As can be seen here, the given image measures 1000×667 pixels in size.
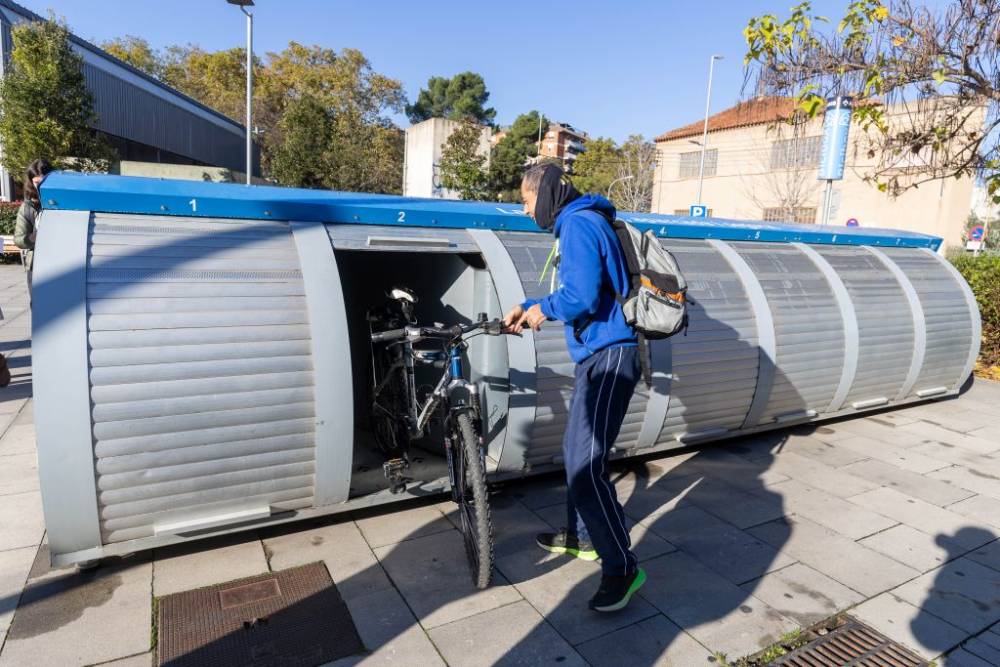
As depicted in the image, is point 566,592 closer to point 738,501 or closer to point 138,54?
point 738,501

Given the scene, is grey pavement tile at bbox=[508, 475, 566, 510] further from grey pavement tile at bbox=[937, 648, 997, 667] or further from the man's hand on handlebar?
grey pavement tile at bbox=[937, 648, 997, 667]

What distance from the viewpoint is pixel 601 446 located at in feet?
9.45

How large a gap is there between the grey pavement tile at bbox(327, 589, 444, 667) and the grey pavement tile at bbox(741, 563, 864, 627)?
65.2 inches

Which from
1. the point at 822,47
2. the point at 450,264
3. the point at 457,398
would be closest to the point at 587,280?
the point at 457,398

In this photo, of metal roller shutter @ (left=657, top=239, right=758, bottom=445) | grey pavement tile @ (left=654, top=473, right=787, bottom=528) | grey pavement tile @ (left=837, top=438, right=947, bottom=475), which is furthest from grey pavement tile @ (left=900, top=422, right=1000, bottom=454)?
grey pavement tile @ (left=654, top=473, right=787, bottom=528)

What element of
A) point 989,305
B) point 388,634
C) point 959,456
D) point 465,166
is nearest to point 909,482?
point 959,456

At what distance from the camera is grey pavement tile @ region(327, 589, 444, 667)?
256 centimetres

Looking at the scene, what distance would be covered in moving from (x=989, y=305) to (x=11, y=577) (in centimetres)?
1089

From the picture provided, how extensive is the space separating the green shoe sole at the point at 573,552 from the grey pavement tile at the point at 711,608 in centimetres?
29

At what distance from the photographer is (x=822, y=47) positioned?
745 cm

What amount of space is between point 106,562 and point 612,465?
3.15m

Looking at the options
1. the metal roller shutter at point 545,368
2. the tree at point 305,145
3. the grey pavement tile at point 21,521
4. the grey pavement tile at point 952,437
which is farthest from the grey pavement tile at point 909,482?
the tree at point 305,145

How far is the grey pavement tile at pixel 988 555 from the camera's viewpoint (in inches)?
140

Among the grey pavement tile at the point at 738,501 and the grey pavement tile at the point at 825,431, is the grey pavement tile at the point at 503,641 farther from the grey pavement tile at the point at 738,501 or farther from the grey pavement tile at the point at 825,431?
the grey pavement tile at the point at 825,431
